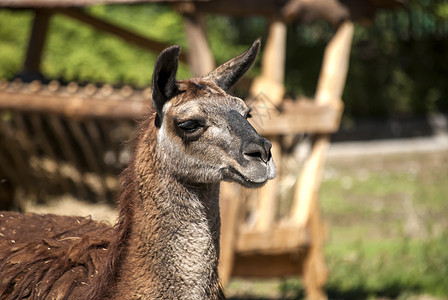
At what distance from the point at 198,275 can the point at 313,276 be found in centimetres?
400

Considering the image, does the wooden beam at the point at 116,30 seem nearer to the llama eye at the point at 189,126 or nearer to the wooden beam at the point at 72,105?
the wooden beam at the point at 72,105

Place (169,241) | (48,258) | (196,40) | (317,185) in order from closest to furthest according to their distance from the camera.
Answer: (169,241), (48,258), (196,40), (317,185)

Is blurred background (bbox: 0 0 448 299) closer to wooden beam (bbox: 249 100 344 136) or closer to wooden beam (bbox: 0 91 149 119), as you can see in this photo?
wooden beam (bbox: 249 100 344 136)

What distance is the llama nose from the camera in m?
3.28

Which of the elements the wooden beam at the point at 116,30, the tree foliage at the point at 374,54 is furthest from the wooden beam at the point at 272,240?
the tree foliage at the point at 374,54

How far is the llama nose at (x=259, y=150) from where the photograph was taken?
328 centimetres

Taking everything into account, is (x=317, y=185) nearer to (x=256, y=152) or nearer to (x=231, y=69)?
(x=231, y=69)

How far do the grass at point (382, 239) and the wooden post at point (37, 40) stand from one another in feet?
14.2

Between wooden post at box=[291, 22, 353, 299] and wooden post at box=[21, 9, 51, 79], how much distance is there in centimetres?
442

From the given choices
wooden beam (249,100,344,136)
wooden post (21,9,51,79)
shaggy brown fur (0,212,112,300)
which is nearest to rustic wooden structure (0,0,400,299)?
wooden beam (249,100,344,136)

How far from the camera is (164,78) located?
3.46 metres

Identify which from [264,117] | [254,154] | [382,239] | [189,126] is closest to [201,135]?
[189,126]

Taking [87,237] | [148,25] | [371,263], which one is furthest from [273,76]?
[148,25]

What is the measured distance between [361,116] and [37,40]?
1086 centimetres
